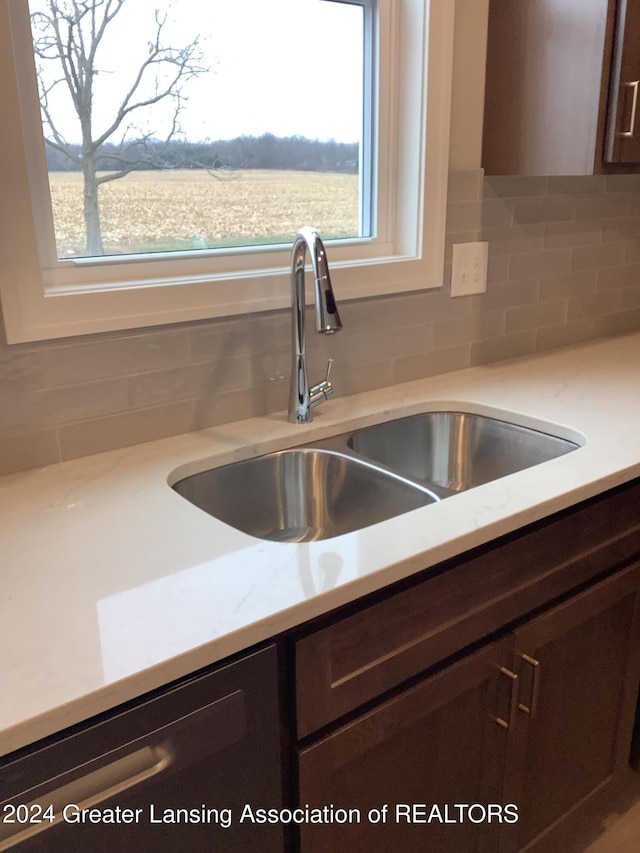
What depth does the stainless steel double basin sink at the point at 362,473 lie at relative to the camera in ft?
4.54

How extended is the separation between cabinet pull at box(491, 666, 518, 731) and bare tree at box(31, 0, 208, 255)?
108cm

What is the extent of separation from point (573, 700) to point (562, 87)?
1311mm

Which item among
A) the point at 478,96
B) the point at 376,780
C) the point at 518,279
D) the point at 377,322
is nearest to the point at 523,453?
the point at 377,322

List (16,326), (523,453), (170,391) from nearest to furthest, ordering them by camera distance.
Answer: (16,326), (170,391), (523,453)

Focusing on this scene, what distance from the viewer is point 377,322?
5.73ft

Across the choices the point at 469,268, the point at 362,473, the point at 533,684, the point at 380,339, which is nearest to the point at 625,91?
the point at 469,268

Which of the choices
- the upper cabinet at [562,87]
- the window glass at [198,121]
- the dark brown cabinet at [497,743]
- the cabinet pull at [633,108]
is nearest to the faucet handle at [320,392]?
the window glass at [198,121]

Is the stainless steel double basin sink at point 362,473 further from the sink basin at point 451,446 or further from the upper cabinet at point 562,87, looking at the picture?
the upper cabinet at point 562,87

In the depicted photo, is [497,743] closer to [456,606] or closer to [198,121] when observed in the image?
[456,606]

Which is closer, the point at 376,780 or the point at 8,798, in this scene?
the point at 8,798

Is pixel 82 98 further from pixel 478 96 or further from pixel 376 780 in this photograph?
pixel 376 780

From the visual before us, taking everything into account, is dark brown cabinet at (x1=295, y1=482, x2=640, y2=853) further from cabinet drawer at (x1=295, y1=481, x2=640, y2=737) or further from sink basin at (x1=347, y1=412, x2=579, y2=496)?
sink basin at (x1=347, y1=412, x2=579, y2=496)

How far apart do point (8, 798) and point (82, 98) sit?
1.15m

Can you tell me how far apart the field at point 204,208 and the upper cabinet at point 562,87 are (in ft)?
1.33
